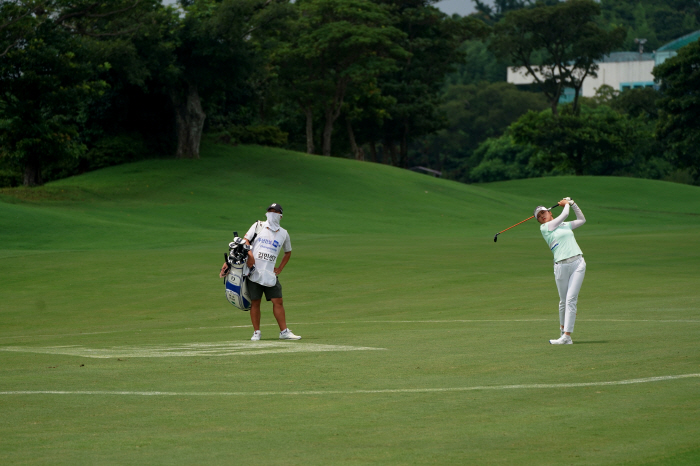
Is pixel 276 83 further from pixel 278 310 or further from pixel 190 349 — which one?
pixel 190 349

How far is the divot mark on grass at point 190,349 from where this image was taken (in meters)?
Result: 13.2

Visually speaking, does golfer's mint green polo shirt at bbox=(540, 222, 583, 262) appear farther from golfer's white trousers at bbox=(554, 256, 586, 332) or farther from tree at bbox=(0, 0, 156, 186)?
tree at bbox=(0, 0, 156, 186)

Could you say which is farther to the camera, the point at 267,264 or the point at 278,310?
the point at 278,310

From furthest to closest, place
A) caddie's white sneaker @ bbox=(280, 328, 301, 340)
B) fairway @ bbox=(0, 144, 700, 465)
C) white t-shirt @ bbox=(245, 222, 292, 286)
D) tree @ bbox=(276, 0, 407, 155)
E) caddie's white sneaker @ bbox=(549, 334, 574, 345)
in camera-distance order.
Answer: tree @ bbox=(276, 0, 407, 155)
caddie's white sneaker @ bbox=(280, 328, 301, 340)
white t-shirt @ bbox=(245, 222, 292, 286)
caddie's white sneaker @ bbox=(549, 334, 574, 345)
fairway @ bbox=(0, 144, 700, 465)

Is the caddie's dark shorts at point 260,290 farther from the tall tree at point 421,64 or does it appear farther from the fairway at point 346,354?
the tall tree at point 421,64

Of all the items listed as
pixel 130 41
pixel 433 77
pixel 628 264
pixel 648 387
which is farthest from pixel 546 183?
pixel 648 387

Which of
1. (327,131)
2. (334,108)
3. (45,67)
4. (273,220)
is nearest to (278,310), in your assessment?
(273,220)

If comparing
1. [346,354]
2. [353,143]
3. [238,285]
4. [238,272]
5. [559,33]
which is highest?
[559,33]

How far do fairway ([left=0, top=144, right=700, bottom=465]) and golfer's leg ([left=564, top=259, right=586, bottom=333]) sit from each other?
500 millimetres

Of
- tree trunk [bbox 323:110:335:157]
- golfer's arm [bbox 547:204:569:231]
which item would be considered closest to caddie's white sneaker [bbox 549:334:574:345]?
golfer's arm [bbox 547:204:569:231]

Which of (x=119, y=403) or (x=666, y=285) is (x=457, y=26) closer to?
(x=666, y=285)

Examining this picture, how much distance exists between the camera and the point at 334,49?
2859 inches

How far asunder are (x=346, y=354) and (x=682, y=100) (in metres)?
67.1

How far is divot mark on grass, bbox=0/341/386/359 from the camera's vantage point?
43.5 ft
